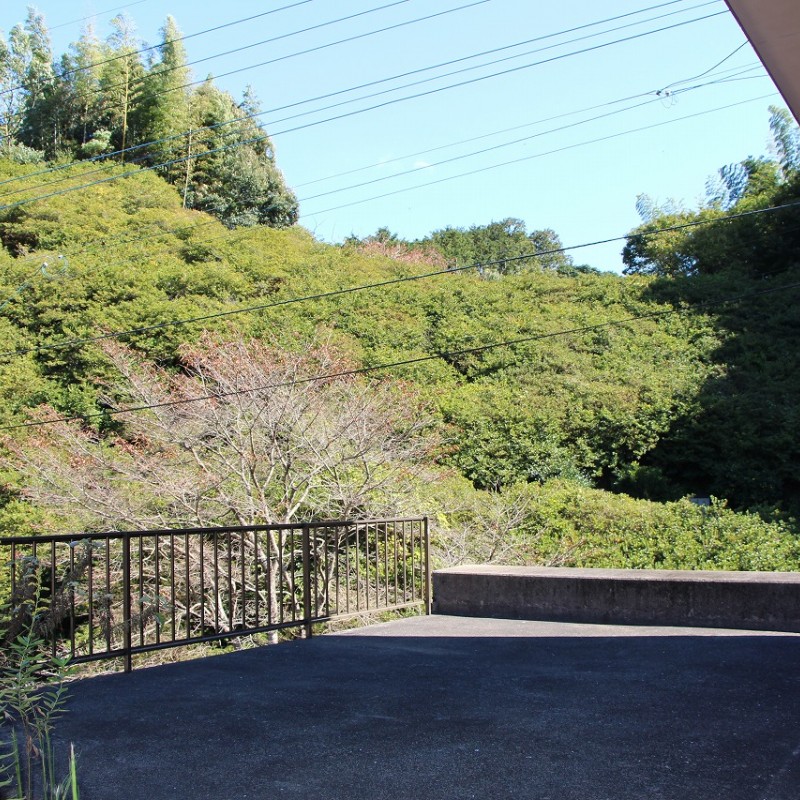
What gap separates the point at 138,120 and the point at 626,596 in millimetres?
32954

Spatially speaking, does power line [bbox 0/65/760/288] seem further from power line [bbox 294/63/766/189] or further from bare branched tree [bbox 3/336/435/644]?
bare branched tree [bbox 3/336/435/644]

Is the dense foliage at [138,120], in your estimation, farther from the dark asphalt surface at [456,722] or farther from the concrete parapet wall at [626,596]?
the dark asphalt surface at [456,722]

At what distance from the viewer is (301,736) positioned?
317 centimetres

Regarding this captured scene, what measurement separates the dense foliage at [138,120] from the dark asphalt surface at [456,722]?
25.9 m

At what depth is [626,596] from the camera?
5.82 meters

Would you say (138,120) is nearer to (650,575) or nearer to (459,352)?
(459,352)

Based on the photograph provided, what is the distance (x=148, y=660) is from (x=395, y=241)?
23787mm

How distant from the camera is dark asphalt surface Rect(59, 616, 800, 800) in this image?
264cm

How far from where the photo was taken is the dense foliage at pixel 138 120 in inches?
1176

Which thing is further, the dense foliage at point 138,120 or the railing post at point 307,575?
the dense foliage at point 138,120

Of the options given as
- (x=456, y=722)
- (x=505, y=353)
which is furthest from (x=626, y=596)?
(x=505, y=353)

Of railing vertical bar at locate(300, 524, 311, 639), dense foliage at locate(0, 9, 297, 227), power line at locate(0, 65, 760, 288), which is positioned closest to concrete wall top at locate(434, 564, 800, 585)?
railing vertical bar at locate(300, 524, 311, 639)

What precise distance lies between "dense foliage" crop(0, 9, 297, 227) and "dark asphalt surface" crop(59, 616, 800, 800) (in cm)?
2591

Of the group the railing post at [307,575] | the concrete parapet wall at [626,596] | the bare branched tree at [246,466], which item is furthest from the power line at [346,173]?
the railing post at [307,575]
